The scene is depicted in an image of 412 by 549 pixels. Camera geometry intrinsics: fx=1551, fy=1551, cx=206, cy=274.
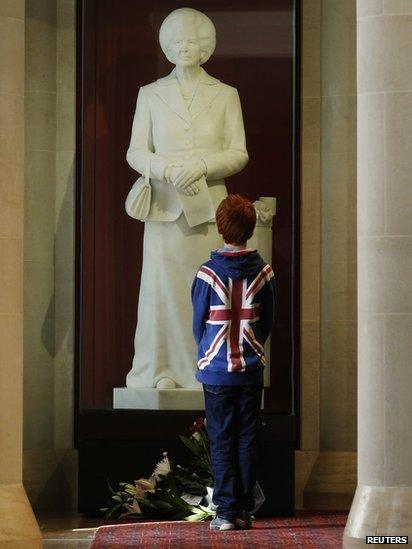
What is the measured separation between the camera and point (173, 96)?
1071 cm

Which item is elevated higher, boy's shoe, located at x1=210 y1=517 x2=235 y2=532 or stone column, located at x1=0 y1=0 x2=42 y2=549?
stone column, located at x1=0 y1=0 x2=42 y2=549

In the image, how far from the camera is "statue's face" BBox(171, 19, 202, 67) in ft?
35.0

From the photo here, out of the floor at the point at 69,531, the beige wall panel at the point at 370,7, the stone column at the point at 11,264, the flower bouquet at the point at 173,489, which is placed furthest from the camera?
the flower bouquet at the point at 173,489

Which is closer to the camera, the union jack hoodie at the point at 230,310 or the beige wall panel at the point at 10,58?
the beige wall panel at the point at 10,58

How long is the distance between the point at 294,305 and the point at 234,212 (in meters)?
2.77

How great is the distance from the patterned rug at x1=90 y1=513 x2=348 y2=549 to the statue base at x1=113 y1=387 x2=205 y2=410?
100 centimetres

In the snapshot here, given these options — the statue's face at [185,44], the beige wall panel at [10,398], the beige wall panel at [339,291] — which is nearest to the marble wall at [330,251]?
the beige wall panel at [339,291]

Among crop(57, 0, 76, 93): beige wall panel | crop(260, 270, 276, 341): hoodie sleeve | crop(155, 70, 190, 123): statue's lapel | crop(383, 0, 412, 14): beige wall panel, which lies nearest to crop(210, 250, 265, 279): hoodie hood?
crop(260, 270, 276, 341): hoodie sleeve

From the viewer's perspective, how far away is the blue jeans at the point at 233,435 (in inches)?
341

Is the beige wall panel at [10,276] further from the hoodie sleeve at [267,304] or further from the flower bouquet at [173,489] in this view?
the flower bouquet at [173,489]

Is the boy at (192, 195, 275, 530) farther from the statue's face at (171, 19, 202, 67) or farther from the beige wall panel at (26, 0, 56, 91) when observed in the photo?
the beige wall panel at (26, 0, 56, 91)

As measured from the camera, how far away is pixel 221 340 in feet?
28.5

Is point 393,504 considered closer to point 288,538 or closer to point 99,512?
point 288,538

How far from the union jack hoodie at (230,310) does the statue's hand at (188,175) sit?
66.0 inches
